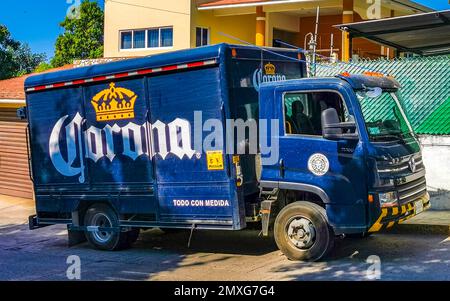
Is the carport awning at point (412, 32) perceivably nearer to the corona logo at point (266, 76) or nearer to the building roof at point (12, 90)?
the corona logo at point (266, 76)

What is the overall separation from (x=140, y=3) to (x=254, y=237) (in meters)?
17.1

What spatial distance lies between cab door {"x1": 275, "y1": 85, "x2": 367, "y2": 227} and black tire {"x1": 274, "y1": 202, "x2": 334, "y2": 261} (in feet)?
0.63

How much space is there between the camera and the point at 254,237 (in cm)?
1105

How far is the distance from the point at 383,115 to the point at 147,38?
720 inches

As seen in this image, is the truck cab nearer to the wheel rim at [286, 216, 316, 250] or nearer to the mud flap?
the wheel rim at [286, 216, 316, 250]

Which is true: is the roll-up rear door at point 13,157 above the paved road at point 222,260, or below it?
above

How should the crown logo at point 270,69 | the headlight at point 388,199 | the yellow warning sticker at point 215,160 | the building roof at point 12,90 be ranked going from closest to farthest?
1. the headlight at point 388,199
2. the yellow warning sticker at point 215,160
3. the crown logo at point 270,69
4. the building roof at point 12,90

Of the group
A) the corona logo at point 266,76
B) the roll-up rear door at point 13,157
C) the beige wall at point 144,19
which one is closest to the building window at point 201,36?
the beige wall at point 144,19

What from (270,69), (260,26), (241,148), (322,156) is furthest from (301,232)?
(260,26)

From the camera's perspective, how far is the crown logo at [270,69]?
9.59 meters

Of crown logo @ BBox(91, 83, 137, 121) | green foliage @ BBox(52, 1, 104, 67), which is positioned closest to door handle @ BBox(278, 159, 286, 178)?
crown logo @ BBox(91, 83, 137, 121)

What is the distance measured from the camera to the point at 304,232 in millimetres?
8594

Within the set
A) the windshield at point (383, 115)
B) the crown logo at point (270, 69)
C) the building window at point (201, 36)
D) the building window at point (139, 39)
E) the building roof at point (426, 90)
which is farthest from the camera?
the building window at point (139, 39)

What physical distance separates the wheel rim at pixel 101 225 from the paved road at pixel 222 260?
256 mm
